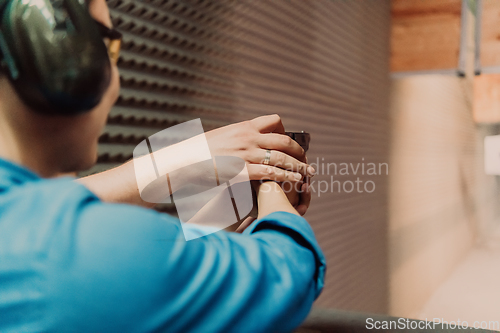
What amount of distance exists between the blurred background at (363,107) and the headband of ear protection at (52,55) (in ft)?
2.85

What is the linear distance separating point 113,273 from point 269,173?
0.37 m

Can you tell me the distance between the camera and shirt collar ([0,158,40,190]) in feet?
1.09

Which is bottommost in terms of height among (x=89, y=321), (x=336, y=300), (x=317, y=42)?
(x=336, y=300)

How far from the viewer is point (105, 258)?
312 millimetres

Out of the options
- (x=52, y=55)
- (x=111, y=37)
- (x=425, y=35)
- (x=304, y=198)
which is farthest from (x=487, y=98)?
(x=52, y=55)

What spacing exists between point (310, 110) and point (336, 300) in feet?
4.47

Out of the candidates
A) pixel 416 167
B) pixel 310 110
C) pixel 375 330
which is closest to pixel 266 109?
pixel 310 110

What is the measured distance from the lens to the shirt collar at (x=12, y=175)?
1.09 feet

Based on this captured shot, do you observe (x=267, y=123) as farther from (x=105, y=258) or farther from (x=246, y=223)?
(x=105, y=258)

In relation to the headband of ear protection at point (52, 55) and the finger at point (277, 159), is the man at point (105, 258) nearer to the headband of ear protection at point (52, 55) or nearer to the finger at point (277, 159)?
the headband of ear protection at point (52, 55)

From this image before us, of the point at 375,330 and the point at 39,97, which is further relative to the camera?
the point at 375,330

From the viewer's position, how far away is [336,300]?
2.69m

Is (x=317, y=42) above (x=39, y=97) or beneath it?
above

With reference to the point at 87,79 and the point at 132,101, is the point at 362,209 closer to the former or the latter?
the point at 132,101
